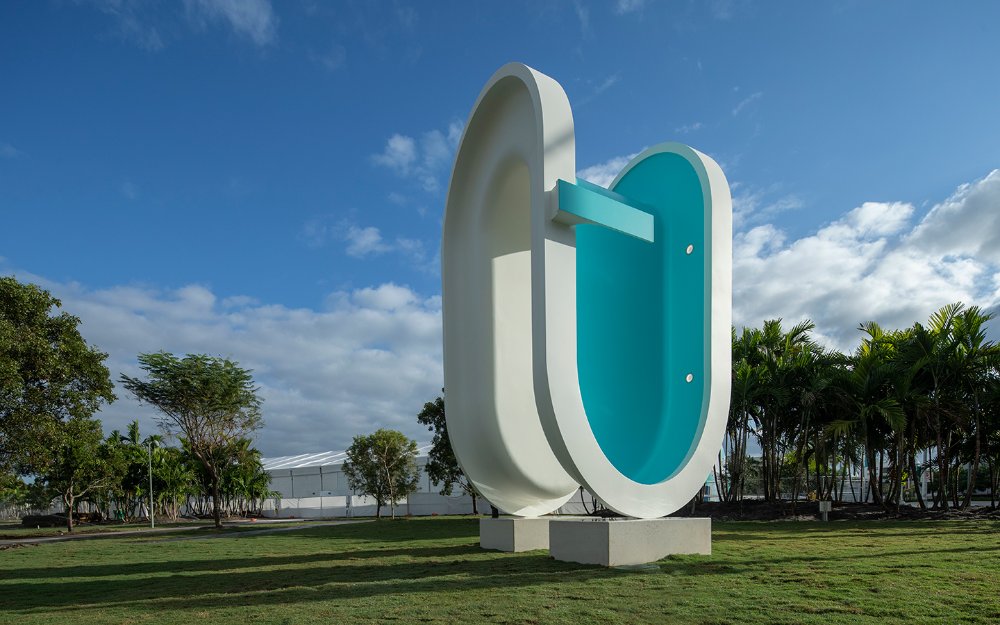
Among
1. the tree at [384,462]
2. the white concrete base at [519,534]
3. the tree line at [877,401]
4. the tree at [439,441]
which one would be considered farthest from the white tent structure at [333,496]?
the white concrete base at [519,534]

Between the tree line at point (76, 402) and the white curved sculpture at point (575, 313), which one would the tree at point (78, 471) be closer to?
the tree line at point (76, 402)

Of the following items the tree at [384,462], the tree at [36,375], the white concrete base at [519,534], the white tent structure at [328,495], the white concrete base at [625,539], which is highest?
the tree at [36,375]

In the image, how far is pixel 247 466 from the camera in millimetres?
47188

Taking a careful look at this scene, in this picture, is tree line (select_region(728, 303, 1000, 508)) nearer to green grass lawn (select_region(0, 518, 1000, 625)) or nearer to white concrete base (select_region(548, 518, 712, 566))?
green grass lawn (select_region(0, 518, 1000, 625))

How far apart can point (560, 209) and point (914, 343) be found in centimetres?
2067

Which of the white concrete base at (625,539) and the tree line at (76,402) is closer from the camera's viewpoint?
the white concrete base at (625,539)

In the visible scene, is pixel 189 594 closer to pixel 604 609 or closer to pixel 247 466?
pixel 604 609

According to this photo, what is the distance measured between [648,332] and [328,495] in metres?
50.9

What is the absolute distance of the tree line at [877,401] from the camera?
82.9 feet

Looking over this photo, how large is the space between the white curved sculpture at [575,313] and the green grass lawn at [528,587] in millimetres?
1753

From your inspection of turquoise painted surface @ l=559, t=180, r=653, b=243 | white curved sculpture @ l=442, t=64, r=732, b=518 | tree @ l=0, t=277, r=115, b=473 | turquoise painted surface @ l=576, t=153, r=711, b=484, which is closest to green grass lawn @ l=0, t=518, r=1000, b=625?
white curved sculpture @ l=442, t=64, r=732, b=518

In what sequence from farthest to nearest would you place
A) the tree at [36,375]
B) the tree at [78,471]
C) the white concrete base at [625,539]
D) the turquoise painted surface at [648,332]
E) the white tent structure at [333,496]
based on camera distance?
the white tent structure at [333,496] < the tree at [78,471] < the tree at [36,375] < the turquoise painted surface at [648,332] < the white concrete base at [625,539]

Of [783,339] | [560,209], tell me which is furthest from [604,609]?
[783,339]

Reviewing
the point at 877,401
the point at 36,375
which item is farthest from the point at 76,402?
the point at 877,401
